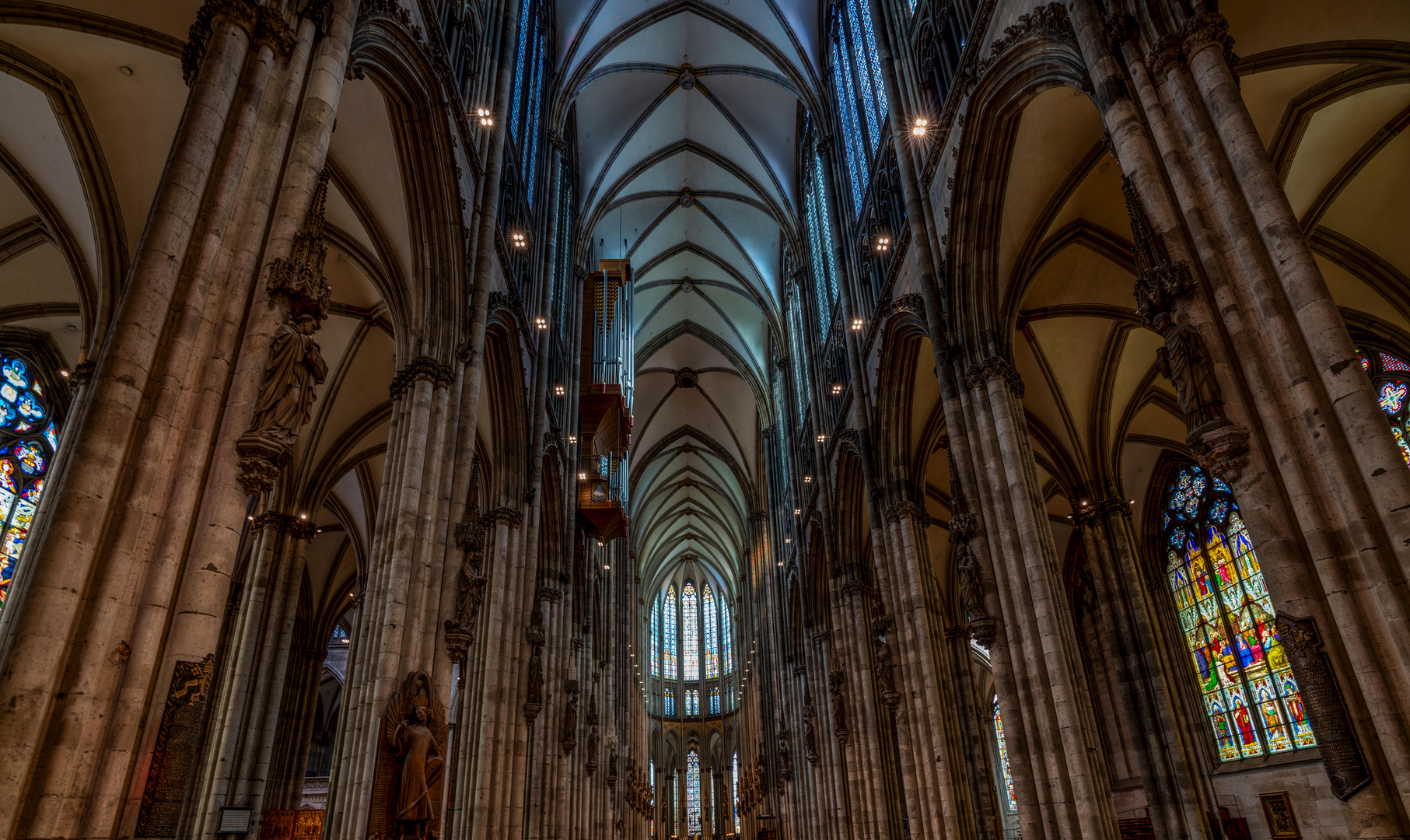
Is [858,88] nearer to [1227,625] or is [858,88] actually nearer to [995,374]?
[995,374]

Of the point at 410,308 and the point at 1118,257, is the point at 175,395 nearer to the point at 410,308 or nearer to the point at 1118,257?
the point at 410,308

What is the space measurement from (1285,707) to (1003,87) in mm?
13741

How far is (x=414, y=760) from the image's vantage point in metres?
8.23

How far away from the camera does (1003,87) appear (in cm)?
1028

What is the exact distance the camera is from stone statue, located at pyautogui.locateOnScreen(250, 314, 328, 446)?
509cm

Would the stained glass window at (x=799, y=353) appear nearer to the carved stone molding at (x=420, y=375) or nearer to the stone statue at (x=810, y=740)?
the stone statue at (x=810, y=740)

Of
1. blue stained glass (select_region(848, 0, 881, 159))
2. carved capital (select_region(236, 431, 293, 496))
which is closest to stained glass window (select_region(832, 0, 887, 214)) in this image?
blue stained glass (select_region(848, 0, 881, 159))

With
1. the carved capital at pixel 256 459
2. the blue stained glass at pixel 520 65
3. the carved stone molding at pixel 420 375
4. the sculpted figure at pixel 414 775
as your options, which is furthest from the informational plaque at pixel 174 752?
the blue stained glass at pixel 520 65

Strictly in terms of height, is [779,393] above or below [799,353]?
above

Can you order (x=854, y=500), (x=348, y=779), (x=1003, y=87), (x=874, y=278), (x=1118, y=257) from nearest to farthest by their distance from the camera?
(x=348, y=779) < (x=1003, y=87) < (x=1118, y=257) < (x=874, y=278) < (x=854, y=500)

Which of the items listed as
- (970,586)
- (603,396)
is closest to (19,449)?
(603,396)

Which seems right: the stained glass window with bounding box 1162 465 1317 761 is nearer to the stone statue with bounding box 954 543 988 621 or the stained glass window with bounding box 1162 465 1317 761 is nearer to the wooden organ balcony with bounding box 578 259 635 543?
the stone statue with bounding box 954 543 988 621

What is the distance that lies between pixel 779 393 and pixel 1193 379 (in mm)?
24532

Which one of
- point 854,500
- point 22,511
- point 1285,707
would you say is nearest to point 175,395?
point 22,511
